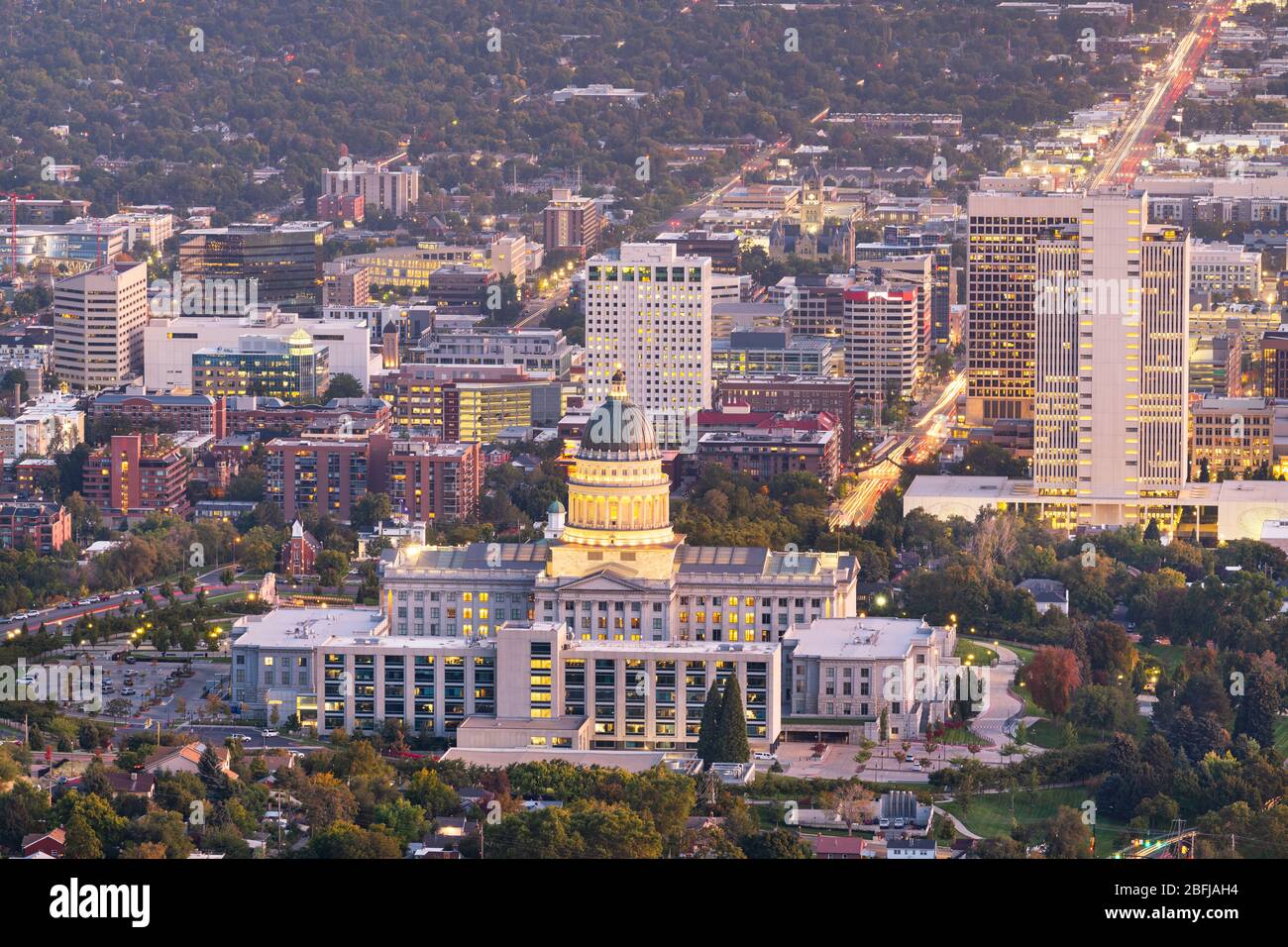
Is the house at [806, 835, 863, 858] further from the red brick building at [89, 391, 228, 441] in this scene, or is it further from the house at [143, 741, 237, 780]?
the red brick building at [89, 391, 228, 441]

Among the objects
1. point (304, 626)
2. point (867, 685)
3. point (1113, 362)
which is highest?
point (1113, 362)

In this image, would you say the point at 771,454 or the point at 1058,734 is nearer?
the point at 1058,734

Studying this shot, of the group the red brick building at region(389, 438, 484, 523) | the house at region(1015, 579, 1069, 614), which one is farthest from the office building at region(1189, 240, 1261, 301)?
the house at region(1015, 579, 1069, 614)

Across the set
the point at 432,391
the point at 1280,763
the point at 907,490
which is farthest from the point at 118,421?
the point at 1280,763

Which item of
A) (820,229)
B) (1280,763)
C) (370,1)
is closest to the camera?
(1280,763)

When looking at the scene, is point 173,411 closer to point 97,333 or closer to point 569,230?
point 97,333

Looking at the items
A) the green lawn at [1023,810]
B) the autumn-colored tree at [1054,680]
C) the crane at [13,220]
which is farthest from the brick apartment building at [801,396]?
the crane at [13,220]

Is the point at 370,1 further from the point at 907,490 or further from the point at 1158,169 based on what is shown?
the point at 907,490

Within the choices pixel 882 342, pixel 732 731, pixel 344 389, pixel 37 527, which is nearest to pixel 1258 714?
pixel 732 731
